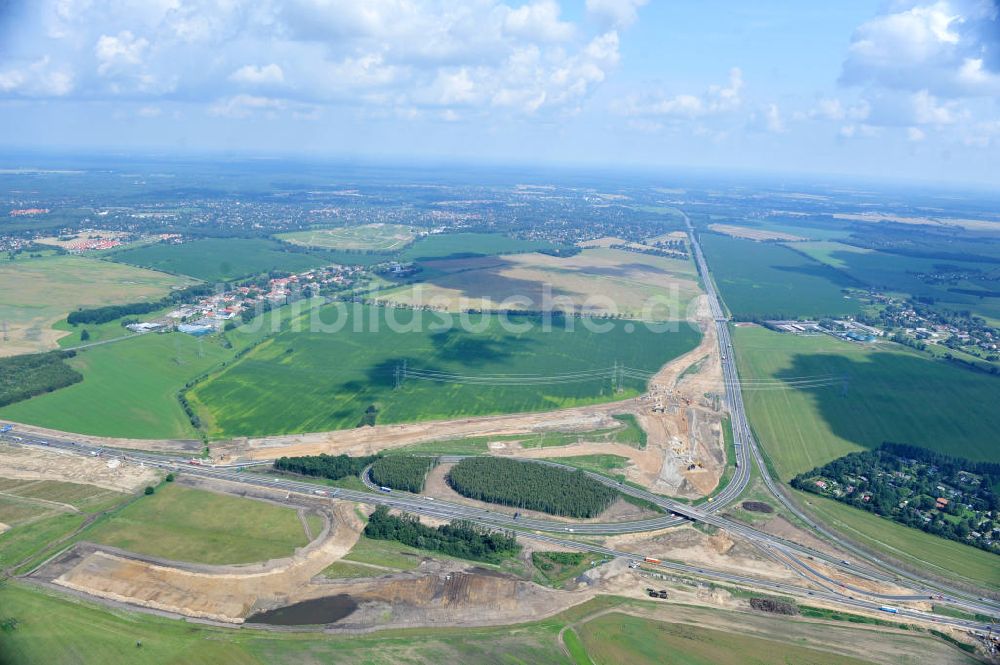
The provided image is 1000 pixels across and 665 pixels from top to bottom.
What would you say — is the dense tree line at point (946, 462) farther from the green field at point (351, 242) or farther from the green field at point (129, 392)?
the green field at point (351, 242)

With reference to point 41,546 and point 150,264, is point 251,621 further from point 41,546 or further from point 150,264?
point 150,264

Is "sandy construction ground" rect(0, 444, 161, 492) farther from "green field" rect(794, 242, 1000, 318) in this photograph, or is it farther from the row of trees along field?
"green field" rect(794, 242, 1000, 318)

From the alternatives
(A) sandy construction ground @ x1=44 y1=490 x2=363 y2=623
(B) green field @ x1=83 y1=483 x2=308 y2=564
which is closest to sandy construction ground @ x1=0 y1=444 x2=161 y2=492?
(B) green field @ x1=83 y1=483 x2=308 y2=564

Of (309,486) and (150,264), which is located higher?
(150,264)

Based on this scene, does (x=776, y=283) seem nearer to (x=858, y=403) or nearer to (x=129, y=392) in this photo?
(x=858, y=403)

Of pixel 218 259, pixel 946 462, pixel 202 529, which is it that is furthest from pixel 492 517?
pixel 218 259

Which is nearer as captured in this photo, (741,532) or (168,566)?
(168,566)

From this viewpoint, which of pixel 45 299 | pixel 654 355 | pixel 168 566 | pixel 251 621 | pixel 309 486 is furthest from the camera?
pixel 45 299

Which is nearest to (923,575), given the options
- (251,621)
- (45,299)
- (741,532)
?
(741,532)
